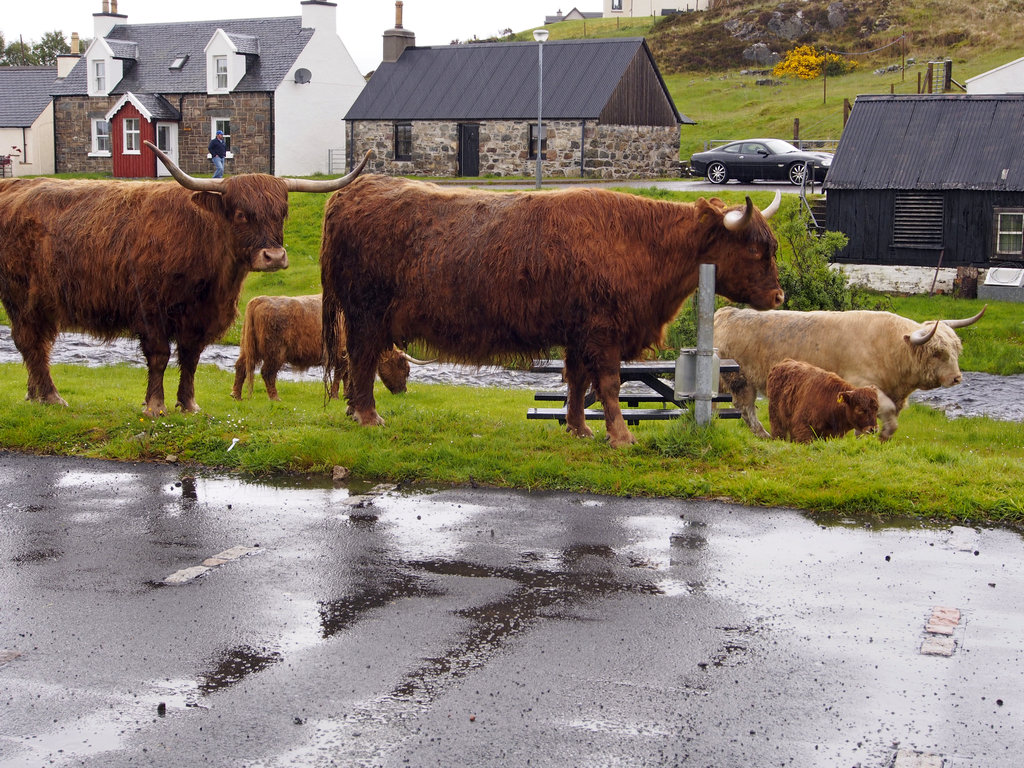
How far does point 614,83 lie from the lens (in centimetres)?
4291

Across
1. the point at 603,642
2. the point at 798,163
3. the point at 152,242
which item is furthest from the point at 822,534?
the point at 798,163

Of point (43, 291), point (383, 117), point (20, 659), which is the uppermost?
point (383, 117)

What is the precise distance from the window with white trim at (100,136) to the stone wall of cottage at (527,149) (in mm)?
11679

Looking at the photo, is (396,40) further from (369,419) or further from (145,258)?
(369,419)

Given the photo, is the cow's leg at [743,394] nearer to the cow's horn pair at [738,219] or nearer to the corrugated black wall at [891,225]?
the cow's horn pair at [738,219]

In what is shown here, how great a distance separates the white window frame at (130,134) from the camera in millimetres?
47594

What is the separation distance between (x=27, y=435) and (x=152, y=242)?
187 centimetres

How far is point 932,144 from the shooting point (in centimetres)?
2958

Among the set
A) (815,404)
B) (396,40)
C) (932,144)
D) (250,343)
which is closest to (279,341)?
(250,343)

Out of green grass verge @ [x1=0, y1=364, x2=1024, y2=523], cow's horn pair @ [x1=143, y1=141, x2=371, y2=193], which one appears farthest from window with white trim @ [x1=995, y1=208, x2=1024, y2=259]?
cow's horn pair @ [x1=143, y1=141, x2=371, y2=193]

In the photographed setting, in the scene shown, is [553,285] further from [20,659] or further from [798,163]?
[798,163]

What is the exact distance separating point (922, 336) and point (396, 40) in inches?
1581

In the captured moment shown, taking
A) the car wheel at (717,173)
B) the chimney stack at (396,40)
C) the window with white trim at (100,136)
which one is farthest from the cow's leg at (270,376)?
the window with white trim at (100,136)

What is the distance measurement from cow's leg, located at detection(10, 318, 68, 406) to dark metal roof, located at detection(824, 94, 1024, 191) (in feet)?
75.5
